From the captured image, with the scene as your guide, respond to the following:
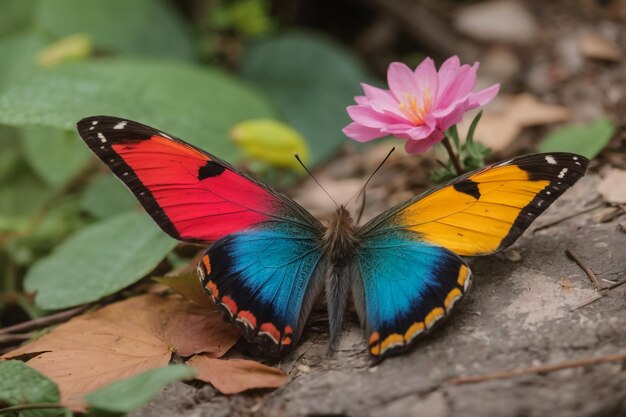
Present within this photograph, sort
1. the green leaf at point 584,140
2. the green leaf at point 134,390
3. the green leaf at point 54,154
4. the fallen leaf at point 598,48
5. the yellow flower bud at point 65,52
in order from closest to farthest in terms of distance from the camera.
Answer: the green leaf at point 134,390
the green leaf at point 584,140
the green leaf at point 54,154
the yellow flower bud at point 65,52
the fallen leaf at point 598,48

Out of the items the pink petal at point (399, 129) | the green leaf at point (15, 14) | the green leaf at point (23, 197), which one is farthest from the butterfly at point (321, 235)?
the green leaf at point (15, 14)

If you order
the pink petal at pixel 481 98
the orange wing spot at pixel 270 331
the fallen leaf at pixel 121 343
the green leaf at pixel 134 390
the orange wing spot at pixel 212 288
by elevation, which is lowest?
the fallen leaf at pixel 121 343

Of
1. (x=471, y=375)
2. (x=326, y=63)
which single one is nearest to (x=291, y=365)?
(x=471, y=375)

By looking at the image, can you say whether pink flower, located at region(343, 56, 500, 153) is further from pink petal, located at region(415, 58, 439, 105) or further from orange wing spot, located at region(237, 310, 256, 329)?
orange wing spot, located at region(237, 310, 256, 329)

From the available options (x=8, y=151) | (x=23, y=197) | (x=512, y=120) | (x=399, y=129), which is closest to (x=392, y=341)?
(x=399, y=129)

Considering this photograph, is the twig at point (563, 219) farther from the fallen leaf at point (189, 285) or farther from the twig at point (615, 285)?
the fallen leaf at point (189, 285)

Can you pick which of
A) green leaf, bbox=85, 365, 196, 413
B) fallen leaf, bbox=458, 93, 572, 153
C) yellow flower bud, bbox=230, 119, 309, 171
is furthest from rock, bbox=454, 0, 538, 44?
green leaf, bbox=85, 365, 196, 413

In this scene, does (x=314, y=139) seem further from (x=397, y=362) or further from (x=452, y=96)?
(x=397, y=362)
